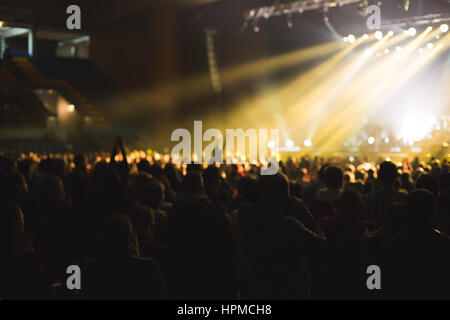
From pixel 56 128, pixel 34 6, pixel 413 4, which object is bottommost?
pixel 56 128

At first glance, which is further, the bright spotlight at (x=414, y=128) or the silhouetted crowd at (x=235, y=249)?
the bright spotlight at (x=414, y=128)

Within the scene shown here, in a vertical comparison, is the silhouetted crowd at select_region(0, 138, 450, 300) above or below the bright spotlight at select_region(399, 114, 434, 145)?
below

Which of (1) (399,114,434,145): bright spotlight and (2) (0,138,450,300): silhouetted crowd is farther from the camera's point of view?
(1) (399,114,434,145): bright spotlight

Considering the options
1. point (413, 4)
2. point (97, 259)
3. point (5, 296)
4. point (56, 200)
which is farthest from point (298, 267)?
point (413, 4)

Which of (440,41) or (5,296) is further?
(440,41)

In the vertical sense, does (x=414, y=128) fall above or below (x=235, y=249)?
above

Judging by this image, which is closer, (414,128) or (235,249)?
(235,249)

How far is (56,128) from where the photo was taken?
77.1 feet

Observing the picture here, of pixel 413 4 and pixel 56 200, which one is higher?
pixel 413 4

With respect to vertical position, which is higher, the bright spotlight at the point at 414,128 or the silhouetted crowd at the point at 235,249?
the bright spotlight at the point at 414,128
